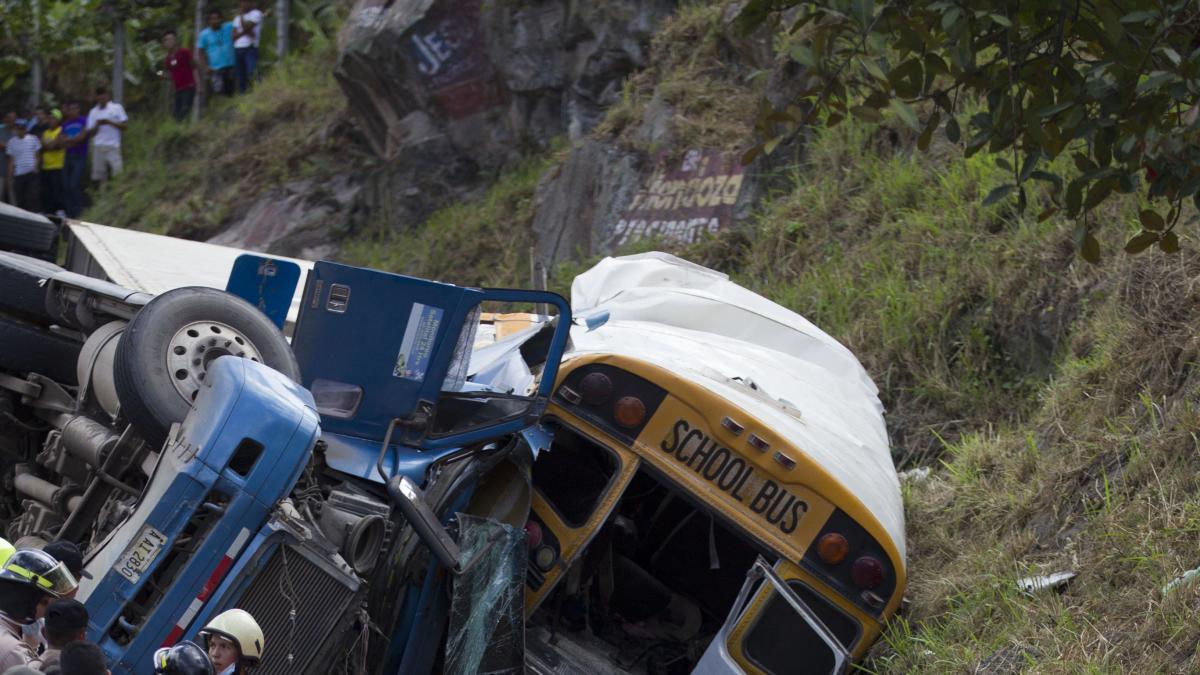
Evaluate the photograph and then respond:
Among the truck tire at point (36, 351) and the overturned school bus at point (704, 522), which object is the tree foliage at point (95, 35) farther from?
the overturned school bus at point (704, 522)

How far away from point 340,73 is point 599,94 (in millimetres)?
2985

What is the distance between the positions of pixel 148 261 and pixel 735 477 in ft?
12.3

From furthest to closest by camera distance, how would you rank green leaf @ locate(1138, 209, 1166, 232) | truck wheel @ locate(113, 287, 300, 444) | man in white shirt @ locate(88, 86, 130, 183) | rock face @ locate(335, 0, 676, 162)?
man in white shirt @ locate(88, 86, 130, 183) < rock face @ locate(335, 0, 676, 162) < truck wheel @ locate(113, 287, 300, 444) < green leaf @ locate(1138, 209, 1166, 232)

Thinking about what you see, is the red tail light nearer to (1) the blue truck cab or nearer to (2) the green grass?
(1) the blue truck cab

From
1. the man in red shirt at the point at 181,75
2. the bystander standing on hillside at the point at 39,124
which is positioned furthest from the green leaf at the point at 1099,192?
the man in red shirt at the point at 181,75

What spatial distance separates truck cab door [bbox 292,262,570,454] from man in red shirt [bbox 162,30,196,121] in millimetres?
14073

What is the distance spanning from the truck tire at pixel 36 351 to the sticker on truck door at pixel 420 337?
1698mm

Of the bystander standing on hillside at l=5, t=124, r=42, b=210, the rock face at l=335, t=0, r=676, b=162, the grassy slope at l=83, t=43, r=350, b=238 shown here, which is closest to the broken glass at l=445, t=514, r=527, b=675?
the rock face at l=335, t=0, r=676, b=162

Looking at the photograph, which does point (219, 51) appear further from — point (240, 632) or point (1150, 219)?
point (1150, 219)

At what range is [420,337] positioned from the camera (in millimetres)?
5645

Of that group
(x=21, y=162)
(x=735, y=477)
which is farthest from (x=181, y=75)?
(x=735, y=477)

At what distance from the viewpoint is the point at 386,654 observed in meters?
5.39

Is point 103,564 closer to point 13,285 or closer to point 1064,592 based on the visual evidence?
point 13,285

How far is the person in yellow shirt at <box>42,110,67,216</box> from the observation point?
54.6 feet
